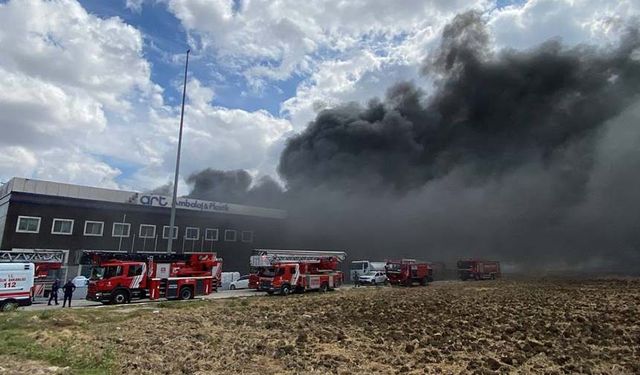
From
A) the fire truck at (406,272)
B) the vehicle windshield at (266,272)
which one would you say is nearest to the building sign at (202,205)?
the fire truck at (406,272)

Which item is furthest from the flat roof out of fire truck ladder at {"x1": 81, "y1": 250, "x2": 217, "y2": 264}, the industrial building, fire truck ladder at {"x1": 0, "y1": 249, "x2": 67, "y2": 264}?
fire truck ladder at {"x1": 81, "y1": 250, "x2": 217, "y2": 264}

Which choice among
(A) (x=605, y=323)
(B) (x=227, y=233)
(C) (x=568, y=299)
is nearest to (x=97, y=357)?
(A) (x=605, y=323)

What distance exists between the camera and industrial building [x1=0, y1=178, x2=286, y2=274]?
4472 centimetres

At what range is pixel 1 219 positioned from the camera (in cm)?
4575

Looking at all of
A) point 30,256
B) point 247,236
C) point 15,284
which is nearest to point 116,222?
point 247,236

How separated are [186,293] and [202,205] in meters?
28.0

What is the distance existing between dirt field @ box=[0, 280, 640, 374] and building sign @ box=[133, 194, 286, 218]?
32.2 meters

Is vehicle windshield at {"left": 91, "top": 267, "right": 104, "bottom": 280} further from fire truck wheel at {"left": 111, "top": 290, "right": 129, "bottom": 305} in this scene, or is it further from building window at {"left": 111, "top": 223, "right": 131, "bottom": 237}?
building window at {"left": 111, "top": 223, "right": 131, "bottom": 237}

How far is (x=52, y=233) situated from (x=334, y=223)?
36345 millimetres

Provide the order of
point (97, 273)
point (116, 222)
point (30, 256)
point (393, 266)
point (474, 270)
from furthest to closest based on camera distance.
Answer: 1. point (474, 270)
2. point (116, 222)
3. point (393, 266)
4. point (30, 256)
5. point (97, 273)

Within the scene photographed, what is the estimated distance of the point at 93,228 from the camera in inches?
1909

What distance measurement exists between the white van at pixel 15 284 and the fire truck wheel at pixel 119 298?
440 cm

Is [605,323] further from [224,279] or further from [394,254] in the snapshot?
[394,254]

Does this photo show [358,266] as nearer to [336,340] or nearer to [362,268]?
[362,268]
